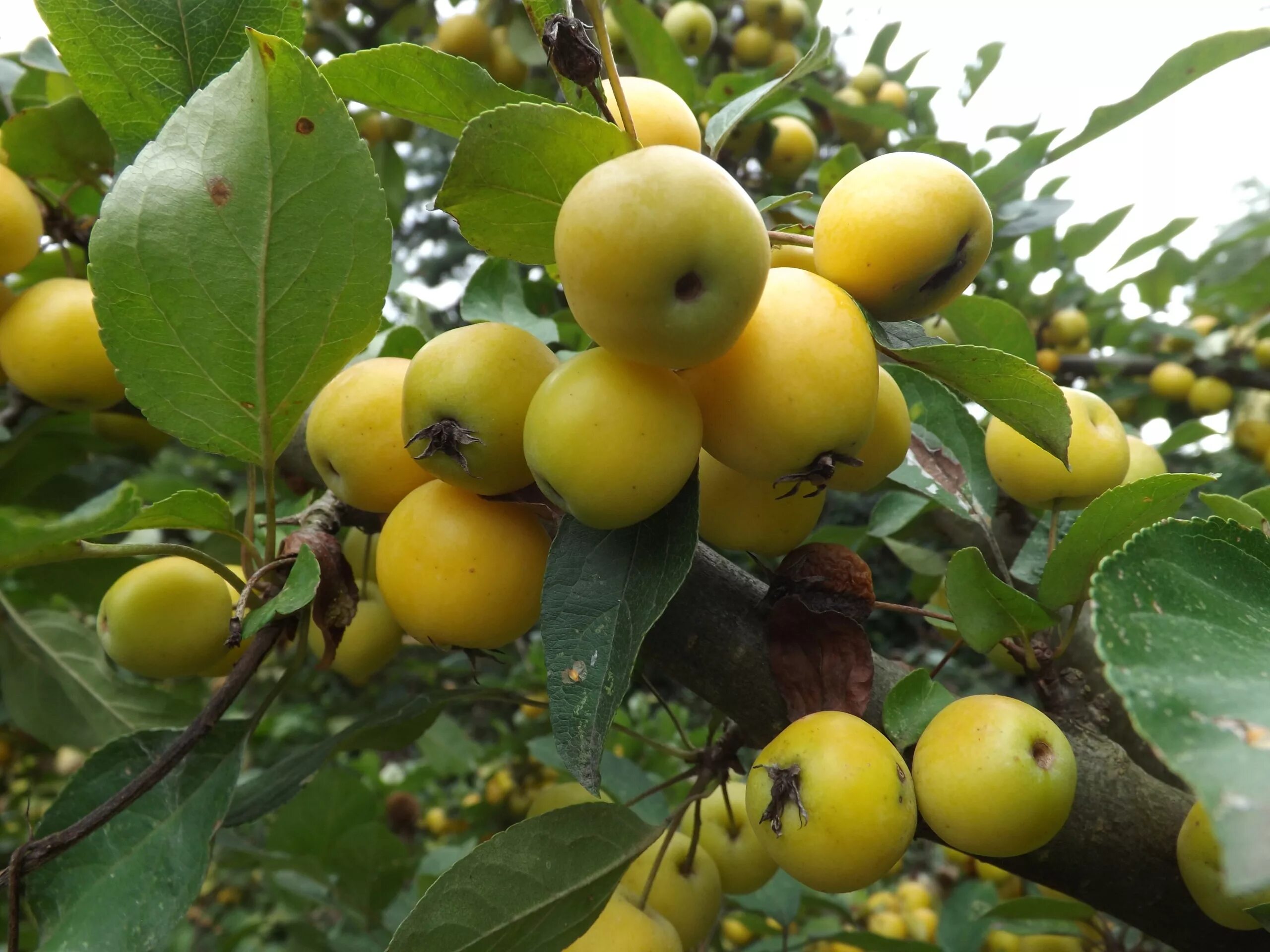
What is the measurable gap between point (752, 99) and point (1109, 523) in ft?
1.71

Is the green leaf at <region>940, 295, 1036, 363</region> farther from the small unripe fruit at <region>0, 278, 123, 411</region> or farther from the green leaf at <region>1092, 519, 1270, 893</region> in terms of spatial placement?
the small unripe fruit at <region>0, 278, 123, 411</region>

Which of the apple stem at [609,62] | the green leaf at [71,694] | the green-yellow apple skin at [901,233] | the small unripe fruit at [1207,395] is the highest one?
the apple stem at [609,62]

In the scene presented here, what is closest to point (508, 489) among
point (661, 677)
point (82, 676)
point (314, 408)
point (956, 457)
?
Result: point (314, 408)

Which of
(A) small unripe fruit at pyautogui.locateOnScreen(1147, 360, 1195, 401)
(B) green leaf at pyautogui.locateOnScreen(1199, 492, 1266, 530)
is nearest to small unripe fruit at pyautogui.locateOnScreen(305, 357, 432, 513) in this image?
(B) green leaf at pyautogui.locateOnScreen(1199, 492, 1266, 530)

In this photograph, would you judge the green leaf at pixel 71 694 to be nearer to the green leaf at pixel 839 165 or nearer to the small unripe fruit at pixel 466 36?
the green leaf at pixel 839 165

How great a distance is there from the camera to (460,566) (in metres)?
0.73

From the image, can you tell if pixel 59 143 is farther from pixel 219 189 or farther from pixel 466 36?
pixel 466 36

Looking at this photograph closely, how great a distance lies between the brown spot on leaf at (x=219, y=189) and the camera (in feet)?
2.28

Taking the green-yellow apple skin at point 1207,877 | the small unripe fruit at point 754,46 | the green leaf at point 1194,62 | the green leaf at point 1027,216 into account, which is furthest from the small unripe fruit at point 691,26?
the green-yellow apple skin at point 1207,877

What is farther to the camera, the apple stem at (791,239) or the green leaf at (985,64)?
the green leaf at (985,64)

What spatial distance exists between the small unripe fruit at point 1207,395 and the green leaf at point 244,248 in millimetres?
2484

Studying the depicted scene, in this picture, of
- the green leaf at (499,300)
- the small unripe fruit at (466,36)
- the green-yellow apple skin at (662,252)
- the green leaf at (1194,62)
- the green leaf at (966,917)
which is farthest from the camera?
the small unripe fruit at (466,36)

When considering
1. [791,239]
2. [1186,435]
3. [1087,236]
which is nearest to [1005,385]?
[791,239]

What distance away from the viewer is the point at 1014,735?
0.72 m
